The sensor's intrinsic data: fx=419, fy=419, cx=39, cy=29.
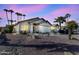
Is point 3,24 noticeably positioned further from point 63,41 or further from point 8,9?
point 63,41

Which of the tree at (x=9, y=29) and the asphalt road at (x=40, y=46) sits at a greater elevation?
the tree at (x=9, y=29)

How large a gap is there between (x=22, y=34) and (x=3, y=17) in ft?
0.93

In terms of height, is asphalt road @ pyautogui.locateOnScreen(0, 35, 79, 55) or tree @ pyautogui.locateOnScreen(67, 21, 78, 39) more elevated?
tree @ pyautogui.locateOnScreen(67, 21, 78, 39)

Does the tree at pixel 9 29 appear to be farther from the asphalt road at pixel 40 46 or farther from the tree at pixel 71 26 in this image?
the tree at pixel 71 26

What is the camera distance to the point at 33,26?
15.3 ft

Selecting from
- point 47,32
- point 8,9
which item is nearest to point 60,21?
point 47,32

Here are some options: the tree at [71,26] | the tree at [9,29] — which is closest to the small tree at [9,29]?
the tree at [9,29]

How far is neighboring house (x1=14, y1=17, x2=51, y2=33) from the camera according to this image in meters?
4.66

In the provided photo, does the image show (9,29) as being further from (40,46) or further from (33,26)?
(40,46)

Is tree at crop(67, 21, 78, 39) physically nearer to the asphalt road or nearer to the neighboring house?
the asphalt road

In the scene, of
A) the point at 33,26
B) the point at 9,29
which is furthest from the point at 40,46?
the point at 9,29

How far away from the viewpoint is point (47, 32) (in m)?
4.67

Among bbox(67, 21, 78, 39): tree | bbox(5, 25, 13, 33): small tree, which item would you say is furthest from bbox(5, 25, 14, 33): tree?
bbox(67, 21, 78, 39): tree

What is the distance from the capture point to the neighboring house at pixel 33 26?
15.3 ft
